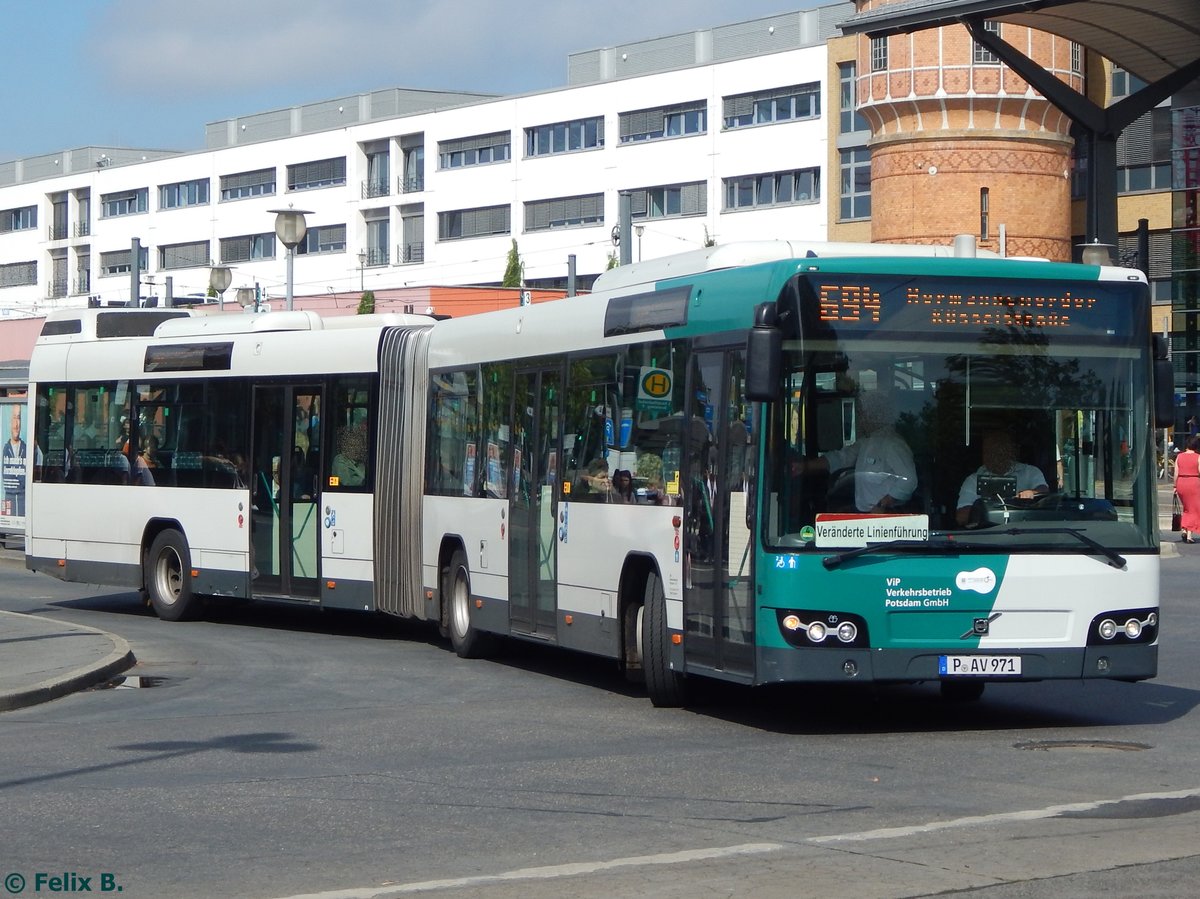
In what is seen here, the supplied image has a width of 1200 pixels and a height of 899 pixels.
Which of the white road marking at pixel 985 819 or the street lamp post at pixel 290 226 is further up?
the street lamp post at pixel 290 226

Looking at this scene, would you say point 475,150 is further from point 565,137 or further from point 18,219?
point 18,219

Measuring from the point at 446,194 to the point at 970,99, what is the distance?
117 feet

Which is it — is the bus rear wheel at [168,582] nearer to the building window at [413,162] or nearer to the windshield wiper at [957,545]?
the windshield wiper at [957,545]

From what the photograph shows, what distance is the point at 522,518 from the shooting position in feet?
50.3

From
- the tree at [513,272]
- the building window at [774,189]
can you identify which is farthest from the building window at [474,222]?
the building window at [774,189]

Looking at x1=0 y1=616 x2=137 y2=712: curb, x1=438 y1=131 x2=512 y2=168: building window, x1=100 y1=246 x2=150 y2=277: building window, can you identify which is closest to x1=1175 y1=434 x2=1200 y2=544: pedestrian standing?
x1=0 y1=616 x2=137 y2=712: curb

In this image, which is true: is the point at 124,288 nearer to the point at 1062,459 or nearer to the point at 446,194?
the point at 446,194

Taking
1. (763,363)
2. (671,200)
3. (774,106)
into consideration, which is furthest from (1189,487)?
(671,200)

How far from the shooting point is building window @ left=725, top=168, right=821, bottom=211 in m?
70.7

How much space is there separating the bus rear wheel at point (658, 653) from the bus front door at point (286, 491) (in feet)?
21.6

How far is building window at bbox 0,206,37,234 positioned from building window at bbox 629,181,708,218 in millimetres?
44808

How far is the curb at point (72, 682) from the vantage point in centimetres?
1352

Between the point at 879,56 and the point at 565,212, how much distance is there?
26922 millimetres

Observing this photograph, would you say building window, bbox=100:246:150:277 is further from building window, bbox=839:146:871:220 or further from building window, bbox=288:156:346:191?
building window, bbox=839:146:871:220
